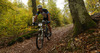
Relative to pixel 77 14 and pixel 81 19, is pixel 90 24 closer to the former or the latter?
pixel 81 19

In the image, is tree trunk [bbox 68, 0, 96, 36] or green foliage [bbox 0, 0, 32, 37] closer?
tree trunk [bbox 68, 0, 96, 36]

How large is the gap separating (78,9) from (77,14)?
22 cm

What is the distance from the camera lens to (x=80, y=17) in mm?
2775

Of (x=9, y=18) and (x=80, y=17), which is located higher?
(x=80, y=17)

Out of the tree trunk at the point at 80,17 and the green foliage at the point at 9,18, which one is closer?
the tree trunk at the point at 80,17

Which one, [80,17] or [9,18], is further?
[9,18]

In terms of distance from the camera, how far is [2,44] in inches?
165

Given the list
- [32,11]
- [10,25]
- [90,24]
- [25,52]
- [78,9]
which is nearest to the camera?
[90,24]

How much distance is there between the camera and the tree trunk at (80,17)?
8.74 feet

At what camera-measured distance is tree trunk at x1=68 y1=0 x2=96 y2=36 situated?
2.66m

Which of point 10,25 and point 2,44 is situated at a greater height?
point 10,25

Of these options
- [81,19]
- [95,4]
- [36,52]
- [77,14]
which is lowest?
[36,52]

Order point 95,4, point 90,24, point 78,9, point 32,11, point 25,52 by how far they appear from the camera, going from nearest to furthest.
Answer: point 90,24, point 78,9, point 25,52, point 95,4, point 32,11

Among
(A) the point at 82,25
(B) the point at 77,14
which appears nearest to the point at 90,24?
(A) the point at 82,25
